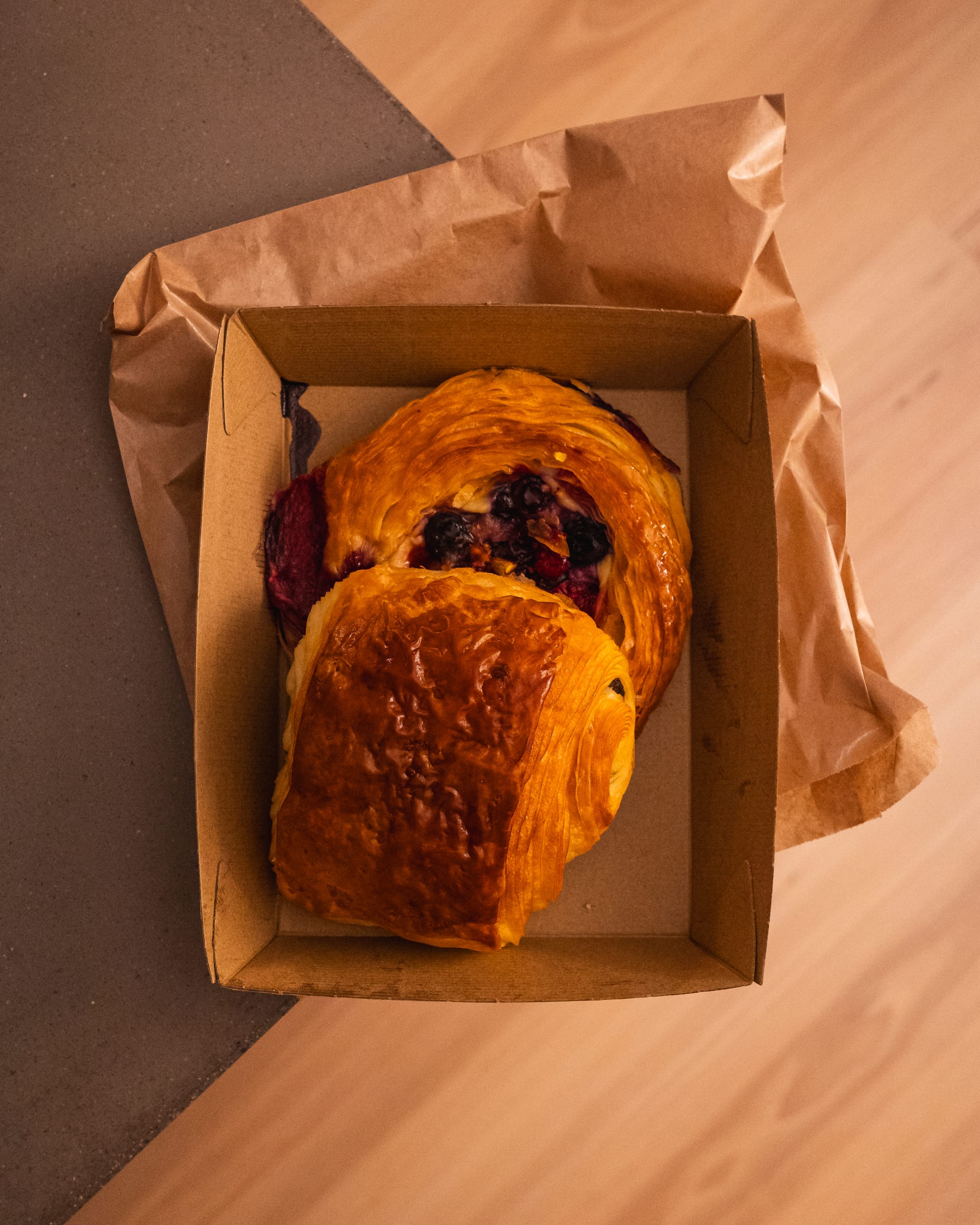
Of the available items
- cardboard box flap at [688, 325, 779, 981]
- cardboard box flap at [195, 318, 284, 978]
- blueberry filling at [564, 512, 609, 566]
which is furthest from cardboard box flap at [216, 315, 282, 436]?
cardboard box flap at [688, 325, 779, 981]

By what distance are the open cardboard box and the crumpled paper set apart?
8 cm

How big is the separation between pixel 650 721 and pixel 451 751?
32 centimetres

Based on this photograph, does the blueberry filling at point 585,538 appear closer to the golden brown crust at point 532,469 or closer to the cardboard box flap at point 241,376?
the golden brown crust at point 532,469

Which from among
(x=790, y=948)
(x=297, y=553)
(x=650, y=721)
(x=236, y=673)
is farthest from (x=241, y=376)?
(x=790, y=948)

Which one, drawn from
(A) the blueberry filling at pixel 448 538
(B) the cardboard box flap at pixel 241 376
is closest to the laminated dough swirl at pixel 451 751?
(A) the blueberry filling at pixel 448 538

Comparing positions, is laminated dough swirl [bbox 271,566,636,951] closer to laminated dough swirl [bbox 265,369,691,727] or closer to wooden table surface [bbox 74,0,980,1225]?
laminated dough swirl [bbox 265,369,691,727]

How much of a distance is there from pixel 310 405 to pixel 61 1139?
0.92m

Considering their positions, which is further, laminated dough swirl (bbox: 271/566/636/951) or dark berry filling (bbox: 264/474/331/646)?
dark berry filling (bbox: 264/474/331/646)

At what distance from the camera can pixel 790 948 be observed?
3.48ft

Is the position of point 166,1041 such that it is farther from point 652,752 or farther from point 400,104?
point 400,104

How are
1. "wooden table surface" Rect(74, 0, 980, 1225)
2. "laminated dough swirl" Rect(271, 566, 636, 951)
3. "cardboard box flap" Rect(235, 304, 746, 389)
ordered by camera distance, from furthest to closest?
"wooden table surface" Rect(74, 0, 980, 1225) → "cardboard box flap" Rect(235, 304, 746, 389) → "laminated dough swirl" Rect(271, 566, 636, 951)

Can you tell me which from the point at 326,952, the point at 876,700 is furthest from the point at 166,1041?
the point at 876,700

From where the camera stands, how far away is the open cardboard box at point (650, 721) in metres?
0.83

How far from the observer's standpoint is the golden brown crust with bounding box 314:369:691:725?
0.92m
